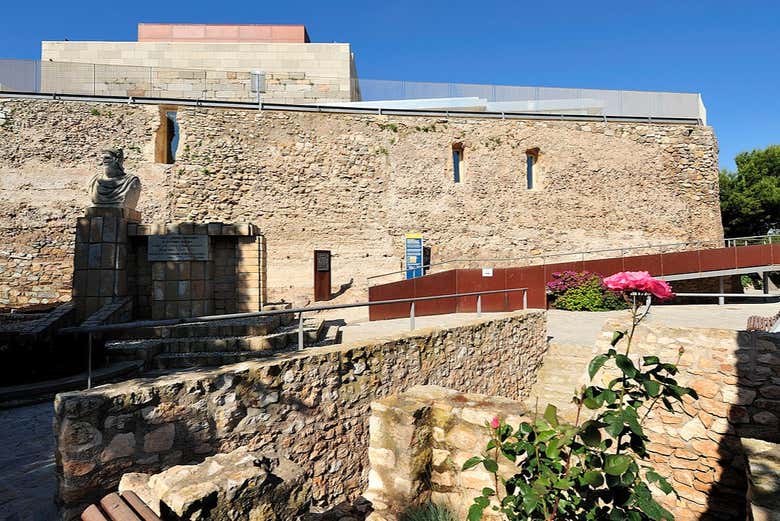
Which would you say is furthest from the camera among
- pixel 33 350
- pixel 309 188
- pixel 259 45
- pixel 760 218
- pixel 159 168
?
pixel 760 218

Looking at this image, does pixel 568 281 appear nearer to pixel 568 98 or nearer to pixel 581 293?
pixel 581 293

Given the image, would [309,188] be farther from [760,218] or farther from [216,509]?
[760,218]

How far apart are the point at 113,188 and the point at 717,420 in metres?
9.37

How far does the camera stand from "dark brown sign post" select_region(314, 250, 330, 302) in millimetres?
14406

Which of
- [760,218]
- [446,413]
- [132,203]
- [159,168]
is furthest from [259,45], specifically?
[760,218]

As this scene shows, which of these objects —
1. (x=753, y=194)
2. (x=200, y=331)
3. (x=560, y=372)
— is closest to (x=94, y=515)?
(x=200, y=331)

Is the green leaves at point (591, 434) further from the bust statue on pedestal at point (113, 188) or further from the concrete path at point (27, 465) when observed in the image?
the bust statue on pedestal at point (113, 188)

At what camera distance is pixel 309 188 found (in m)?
15.4

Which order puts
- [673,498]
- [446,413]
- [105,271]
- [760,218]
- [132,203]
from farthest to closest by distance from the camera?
[760,218]
[132,203]
[105,271]
[673,498]
[446,413]

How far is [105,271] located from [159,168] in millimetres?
8707

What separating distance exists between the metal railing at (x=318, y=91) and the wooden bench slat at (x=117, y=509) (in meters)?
A: 17.4

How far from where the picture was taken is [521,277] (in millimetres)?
12516

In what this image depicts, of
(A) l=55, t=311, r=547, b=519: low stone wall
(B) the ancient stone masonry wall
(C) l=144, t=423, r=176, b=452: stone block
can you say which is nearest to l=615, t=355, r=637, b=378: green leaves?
(A) l=55, t=311, r=547, b=519: low stone wall

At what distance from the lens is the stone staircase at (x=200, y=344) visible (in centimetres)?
523
